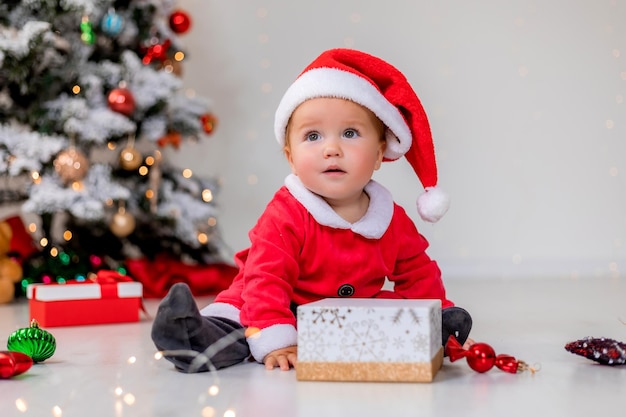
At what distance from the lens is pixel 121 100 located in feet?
8.46

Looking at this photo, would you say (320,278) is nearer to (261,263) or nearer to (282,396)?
(261,263)

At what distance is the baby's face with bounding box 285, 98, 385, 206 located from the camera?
1.53 metres

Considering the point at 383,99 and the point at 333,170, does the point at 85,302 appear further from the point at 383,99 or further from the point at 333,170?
the point at 383,99

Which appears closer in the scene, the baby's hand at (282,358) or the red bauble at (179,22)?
the baby's hand at (282,358)

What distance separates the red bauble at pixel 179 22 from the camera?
2912 mm

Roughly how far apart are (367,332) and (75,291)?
1008mm

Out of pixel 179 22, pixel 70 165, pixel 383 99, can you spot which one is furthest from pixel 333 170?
pixel 179 22

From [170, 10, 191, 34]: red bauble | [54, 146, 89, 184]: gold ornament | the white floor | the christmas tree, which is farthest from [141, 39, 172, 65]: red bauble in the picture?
the white floor

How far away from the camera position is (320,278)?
159 centimetres

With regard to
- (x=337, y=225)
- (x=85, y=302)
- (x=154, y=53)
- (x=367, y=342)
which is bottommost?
(x=85, y=302)

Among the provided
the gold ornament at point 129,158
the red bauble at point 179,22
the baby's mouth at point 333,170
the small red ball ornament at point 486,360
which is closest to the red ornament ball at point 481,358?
the small red ball ornament at point 486,360

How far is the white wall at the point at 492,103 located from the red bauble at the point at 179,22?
1.59 ft

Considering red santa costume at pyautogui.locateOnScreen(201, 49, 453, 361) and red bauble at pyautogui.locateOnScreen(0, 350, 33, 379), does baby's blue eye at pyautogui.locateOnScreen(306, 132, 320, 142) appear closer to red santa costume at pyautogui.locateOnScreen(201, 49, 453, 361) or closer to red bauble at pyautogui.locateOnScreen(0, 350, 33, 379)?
red santa costume at pyautogui.locateOnScreen(201, 49, 453, 361)

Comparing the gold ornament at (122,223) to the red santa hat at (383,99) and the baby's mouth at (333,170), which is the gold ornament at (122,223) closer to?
the red santa hat at (383,99)
